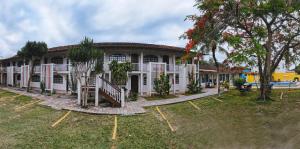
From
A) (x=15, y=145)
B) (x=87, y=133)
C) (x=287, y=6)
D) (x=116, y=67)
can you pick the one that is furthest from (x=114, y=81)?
(x=287, y=6)

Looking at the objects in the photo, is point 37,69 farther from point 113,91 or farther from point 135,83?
point 113,91

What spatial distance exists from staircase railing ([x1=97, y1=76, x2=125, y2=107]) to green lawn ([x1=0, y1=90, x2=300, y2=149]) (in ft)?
8.60

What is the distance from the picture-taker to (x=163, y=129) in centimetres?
901

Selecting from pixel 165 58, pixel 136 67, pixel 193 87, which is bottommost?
pixel 193 87

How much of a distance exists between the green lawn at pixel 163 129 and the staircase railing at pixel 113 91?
8.60ft

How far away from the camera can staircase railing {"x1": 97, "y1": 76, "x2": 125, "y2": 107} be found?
1386cm

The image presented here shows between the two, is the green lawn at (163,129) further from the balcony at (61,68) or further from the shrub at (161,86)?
the balcony at (61,68)

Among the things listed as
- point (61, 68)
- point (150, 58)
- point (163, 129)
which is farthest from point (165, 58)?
point (163, 129)

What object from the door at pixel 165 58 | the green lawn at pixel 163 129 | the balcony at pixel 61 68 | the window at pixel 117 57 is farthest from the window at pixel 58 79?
the door at pixel 165 58

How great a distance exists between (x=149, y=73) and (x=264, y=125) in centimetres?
1161

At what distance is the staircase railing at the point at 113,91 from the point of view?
546 inches

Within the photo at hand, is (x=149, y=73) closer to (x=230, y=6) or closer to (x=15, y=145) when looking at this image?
(x=230, y=6)

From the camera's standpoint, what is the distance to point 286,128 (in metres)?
8.43

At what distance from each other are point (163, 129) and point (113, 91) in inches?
252
